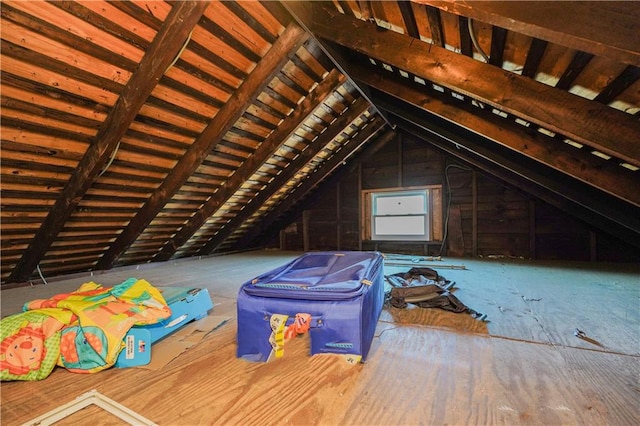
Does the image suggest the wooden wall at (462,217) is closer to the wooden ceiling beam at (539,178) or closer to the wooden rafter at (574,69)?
the wooden ceiling beam at (539,178)

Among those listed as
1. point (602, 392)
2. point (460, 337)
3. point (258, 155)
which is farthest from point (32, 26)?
point (602, 392)

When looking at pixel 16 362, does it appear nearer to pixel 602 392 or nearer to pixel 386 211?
pixel 602 392

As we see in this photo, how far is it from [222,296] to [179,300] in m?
0.84

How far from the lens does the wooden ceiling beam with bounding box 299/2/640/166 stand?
133 cm

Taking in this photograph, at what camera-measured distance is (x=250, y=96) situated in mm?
2482

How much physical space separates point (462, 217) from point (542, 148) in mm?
3196

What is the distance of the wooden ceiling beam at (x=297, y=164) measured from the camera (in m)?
3.75

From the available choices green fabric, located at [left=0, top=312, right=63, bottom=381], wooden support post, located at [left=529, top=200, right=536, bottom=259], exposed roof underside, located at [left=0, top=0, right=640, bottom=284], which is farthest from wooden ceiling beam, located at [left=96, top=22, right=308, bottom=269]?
wooden support post, located at [left=529, top=200, right=536, bottom=259]

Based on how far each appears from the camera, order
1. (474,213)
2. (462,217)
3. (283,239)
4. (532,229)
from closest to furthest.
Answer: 1. (532,229)
2. (474,213)
3. (462,217)
4. (283,239)

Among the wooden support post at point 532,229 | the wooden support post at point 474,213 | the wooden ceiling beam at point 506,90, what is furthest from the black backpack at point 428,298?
the wooden support post at point 532,229

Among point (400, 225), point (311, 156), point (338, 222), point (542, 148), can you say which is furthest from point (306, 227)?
point (542, 148)

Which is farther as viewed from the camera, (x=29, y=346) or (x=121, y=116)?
(x=121, y=116)

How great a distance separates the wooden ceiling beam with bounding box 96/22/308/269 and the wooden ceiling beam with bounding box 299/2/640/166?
320 millimetres

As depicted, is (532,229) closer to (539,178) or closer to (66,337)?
(539,178)
